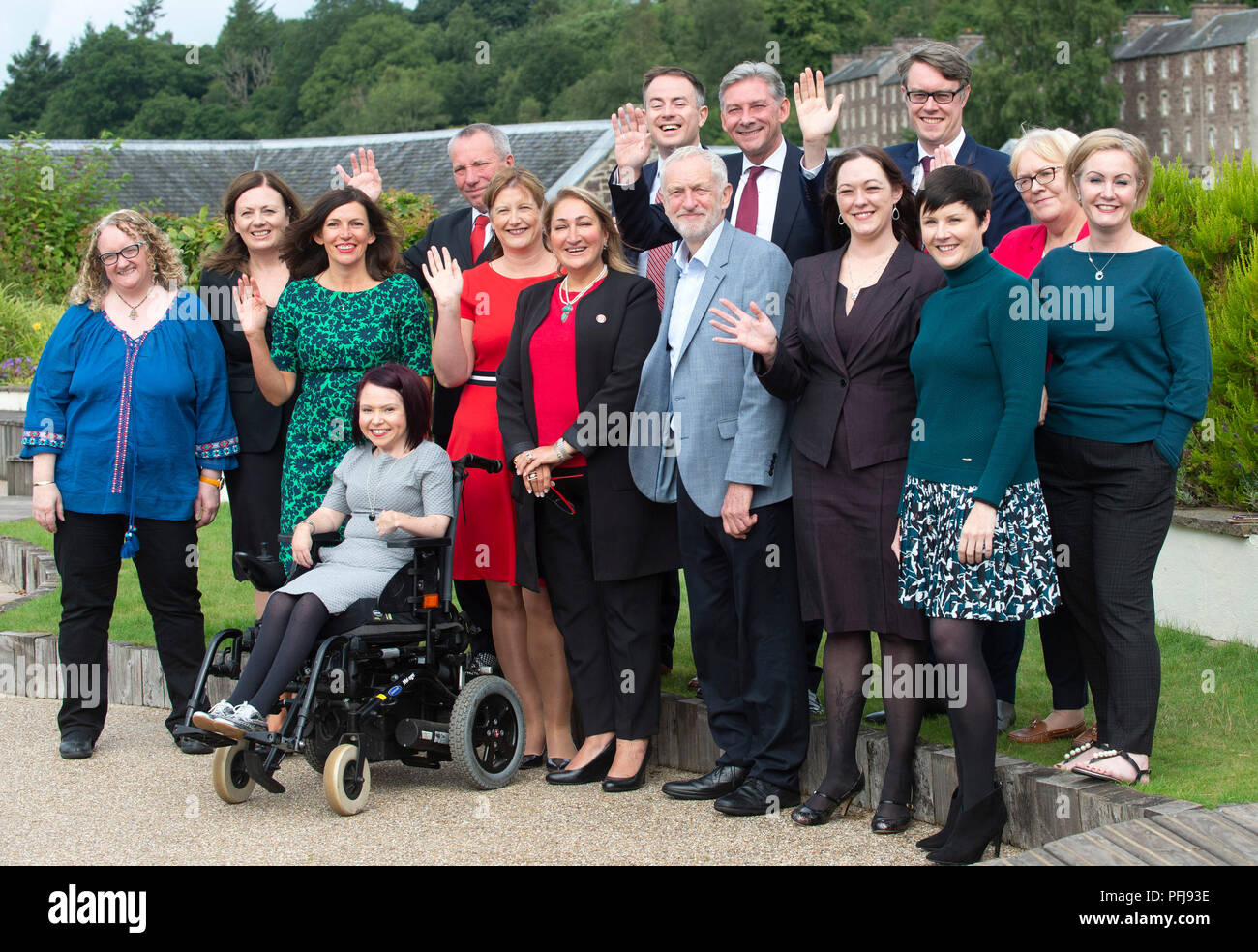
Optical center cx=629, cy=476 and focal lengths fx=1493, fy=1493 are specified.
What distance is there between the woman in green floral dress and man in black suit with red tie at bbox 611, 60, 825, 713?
103cm

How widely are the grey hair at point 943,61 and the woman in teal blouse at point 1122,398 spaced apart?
1073 millimetres

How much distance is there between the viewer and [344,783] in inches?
213

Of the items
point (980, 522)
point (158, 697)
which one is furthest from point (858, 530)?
point (158, 697)

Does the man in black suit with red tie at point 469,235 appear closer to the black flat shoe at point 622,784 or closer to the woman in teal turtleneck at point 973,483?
the black flat shoe at point 622,784

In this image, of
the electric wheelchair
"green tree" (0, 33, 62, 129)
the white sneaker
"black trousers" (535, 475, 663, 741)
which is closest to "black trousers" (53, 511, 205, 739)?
the electric wheelchair

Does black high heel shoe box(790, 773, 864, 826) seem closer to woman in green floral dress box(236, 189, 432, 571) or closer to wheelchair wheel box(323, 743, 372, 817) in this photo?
wheelchair wheel box(323, 743, 372, 817)

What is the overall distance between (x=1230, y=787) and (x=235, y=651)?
357 centimetres

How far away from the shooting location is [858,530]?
16.3 ft

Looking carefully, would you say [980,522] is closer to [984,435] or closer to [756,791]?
[984,435]

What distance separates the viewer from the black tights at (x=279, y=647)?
5.34 m

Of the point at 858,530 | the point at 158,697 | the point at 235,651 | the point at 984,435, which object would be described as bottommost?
the point at 158,697

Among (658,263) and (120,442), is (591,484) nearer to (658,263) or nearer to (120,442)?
(658,263)

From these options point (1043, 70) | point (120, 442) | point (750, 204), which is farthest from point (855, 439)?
point (1043, 70)

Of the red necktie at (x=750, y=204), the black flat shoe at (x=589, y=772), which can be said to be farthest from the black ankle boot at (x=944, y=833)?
the red necktie at (x=750, y=204)
